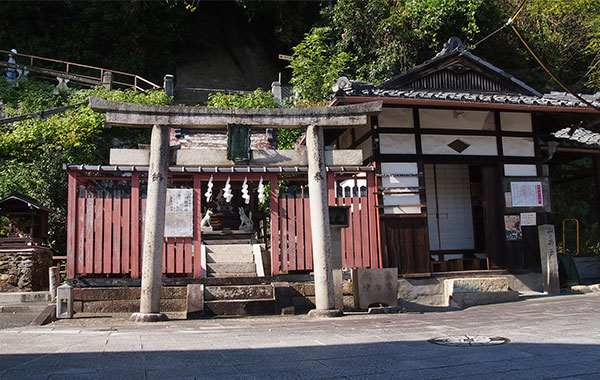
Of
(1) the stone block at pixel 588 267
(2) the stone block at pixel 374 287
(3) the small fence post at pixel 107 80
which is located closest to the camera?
(2) the stone block at pixel 374 287

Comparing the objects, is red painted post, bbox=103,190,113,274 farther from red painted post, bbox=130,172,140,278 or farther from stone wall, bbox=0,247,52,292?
stone wall, bbox=0,247,52,292

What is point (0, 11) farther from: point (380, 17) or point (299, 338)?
point (299, 338)

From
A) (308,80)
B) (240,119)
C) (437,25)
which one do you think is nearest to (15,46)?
(308,80)

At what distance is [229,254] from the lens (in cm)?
1377

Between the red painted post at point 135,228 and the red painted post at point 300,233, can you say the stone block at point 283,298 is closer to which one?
the red painted post at point 300,233

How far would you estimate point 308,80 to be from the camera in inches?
870

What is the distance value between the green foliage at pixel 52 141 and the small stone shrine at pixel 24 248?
1.98 meters

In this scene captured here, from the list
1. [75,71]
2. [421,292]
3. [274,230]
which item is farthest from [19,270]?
[75,71]

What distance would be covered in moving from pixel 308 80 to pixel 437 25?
6.57 m

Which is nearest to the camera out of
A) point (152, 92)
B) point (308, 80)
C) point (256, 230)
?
point (256, 230)

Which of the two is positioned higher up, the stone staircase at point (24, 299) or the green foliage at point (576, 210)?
the green foliage at point (576, 210)

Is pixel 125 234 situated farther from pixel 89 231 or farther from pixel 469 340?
pixel 469 340

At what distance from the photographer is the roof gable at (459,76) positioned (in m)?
14.0

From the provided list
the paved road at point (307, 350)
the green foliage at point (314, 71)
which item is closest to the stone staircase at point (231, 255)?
the paved road at point (307, 350)
